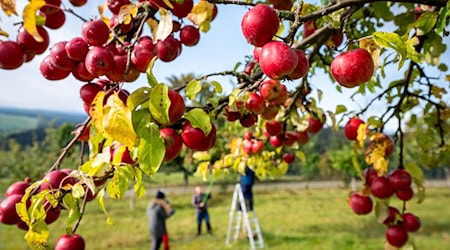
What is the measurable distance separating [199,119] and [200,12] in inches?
23.5

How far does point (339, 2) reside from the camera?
0.93 meters

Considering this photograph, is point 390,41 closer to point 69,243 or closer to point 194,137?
point 194,137

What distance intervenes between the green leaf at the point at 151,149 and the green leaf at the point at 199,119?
13 centimetres

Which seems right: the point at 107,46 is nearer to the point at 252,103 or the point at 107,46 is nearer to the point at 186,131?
the point at 186,131

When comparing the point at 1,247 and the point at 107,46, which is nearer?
the point at 107,46

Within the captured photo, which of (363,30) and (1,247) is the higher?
(363,30)

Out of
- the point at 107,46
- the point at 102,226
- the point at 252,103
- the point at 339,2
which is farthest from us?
the point at 102,226

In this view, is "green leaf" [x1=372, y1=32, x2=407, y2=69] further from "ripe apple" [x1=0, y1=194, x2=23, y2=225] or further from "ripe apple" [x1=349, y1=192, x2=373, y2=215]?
"ripe apple" [x1=349, y1=192, x2=373, y2=215]

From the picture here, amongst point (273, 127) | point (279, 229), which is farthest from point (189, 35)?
point (279, 229)

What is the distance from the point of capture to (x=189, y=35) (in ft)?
4.32

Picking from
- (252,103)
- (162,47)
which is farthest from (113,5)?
(252,103)

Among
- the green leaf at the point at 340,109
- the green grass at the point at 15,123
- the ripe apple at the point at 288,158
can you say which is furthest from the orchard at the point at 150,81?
the green grass at the point at 15,123

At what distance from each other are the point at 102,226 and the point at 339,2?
11543 mm

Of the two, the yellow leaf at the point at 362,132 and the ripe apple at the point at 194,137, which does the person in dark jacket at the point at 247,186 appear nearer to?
the yellow leaf at the point at 362,132
